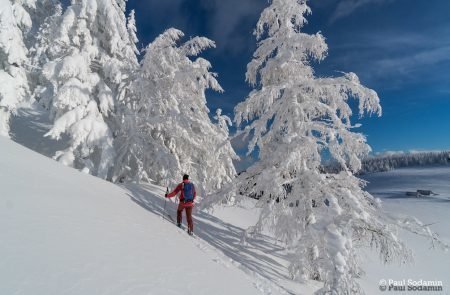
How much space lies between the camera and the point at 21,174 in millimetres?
8055

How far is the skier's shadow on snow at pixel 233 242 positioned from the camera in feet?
34.1

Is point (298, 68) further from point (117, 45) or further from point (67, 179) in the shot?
point (117, 45)

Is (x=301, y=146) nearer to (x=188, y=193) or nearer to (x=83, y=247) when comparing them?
(x=188, y=193)

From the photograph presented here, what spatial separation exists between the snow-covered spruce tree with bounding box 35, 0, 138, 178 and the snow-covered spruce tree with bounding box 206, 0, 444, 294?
27.0 ft

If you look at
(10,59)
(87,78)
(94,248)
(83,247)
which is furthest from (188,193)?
(10,59)

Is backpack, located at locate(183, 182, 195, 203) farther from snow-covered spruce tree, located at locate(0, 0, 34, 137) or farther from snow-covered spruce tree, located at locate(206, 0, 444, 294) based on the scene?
snow-covered spruce tree, located at locate(0, 0, 34, 137)

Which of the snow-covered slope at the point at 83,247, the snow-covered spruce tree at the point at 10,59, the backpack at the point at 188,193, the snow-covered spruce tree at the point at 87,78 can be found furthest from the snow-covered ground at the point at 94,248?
the snow-covered spruce tree at the point at 10,59

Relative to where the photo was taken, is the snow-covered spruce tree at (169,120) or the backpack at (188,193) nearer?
the backpack at (188,193)

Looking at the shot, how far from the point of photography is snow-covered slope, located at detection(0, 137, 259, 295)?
4.31m

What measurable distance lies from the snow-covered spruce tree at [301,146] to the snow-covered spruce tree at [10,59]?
45.9 feet

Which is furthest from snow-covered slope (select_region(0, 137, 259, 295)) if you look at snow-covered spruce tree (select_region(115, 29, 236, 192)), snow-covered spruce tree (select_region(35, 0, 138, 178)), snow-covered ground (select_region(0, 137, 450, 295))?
snow-covered spruce tree (select_region(115, 29, 236, 192))

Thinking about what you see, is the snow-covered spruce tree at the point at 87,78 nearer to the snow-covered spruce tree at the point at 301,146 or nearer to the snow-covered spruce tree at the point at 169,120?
the snow-covered spruce tree at the point at 169,120

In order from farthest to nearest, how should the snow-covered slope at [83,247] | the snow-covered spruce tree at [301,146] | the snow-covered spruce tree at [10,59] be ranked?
the snow-covered spruce tree at [10,59], the snow-covered spruce tree at [301,146], the snow-covered slope at [83,247]

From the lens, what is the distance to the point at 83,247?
544 centimetres
